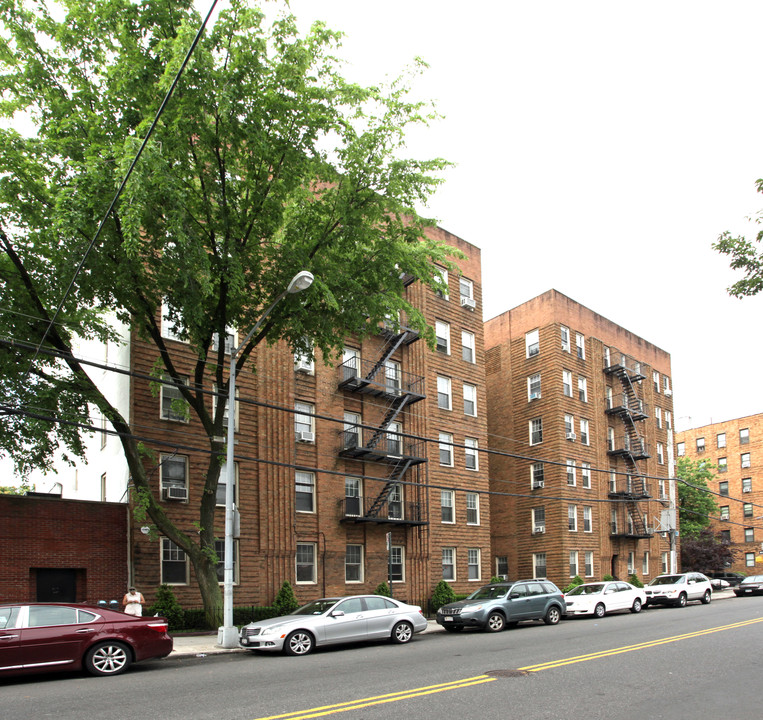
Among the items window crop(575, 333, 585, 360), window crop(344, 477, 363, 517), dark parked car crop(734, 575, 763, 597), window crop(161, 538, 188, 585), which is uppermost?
window crop(575, 333, 585, 360)

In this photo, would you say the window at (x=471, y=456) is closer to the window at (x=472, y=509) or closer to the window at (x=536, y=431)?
the window at (x=472, y=509)

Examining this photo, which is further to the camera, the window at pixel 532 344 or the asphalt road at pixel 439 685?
the window at pixel 532 344

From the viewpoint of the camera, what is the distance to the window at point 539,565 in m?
37.9

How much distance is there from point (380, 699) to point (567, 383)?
32.8 metres

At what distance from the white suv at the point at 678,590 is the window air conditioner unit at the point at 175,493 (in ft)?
62.3

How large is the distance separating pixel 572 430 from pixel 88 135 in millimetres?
30146

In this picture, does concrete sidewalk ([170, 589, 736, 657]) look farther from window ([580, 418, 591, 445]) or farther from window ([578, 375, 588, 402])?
window ([578, 375, 588, 402])

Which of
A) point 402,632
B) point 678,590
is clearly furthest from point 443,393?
point 402,632

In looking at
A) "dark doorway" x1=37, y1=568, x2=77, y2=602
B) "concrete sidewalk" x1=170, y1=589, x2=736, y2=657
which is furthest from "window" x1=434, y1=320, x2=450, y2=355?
"dark doorway" x1=37, y1=568, x2=77, y2=602

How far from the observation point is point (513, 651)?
14.8 metres

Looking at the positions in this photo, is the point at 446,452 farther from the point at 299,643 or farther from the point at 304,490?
the point at 299,643

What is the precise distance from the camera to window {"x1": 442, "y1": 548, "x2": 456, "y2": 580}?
31.3 m

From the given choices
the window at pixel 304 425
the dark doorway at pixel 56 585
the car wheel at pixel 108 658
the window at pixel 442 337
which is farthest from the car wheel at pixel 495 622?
the window at pixel 442 337

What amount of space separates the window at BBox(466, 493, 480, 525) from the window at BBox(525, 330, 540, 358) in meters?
11.0
